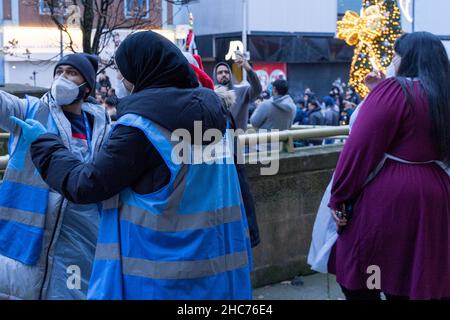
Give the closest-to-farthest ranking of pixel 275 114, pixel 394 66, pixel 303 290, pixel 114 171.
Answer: pixel 114 171 < pixel 394 66 < pixel 303 290 < pixel 275 114

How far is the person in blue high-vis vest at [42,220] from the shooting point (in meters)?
3.23

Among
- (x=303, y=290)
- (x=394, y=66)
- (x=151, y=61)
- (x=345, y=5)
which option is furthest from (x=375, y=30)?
(x=345, y=5)

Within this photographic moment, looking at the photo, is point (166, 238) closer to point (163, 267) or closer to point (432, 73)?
point (163, 267)

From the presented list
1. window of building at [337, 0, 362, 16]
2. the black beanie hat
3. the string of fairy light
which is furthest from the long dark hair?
window of building at [337, 0, 362, 16]

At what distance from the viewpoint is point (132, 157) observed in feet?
8.27

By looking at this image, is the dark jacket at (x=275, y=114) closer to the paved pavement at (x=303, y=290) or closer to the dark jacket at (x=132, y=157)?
the paved pavement at (x=303, y=290)

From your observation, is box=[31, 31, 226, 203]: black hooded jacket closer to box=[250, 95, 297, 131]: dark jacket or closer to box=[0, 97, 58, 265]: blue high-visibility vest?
box=[0, 97, 58, 265]: blue high-visibility vest

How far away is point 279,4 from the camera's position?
3319cm

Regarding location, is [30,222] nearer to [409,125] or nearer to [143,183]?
[143,183]

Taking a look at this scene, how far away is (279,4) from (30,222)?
31240 mm

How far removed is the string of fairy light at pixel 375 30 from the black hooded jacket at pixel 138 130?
45.0 feet

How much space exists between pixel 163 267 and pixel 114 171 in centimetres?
41

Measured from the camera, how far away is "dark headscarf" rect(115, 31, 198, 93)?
8.62 feet
